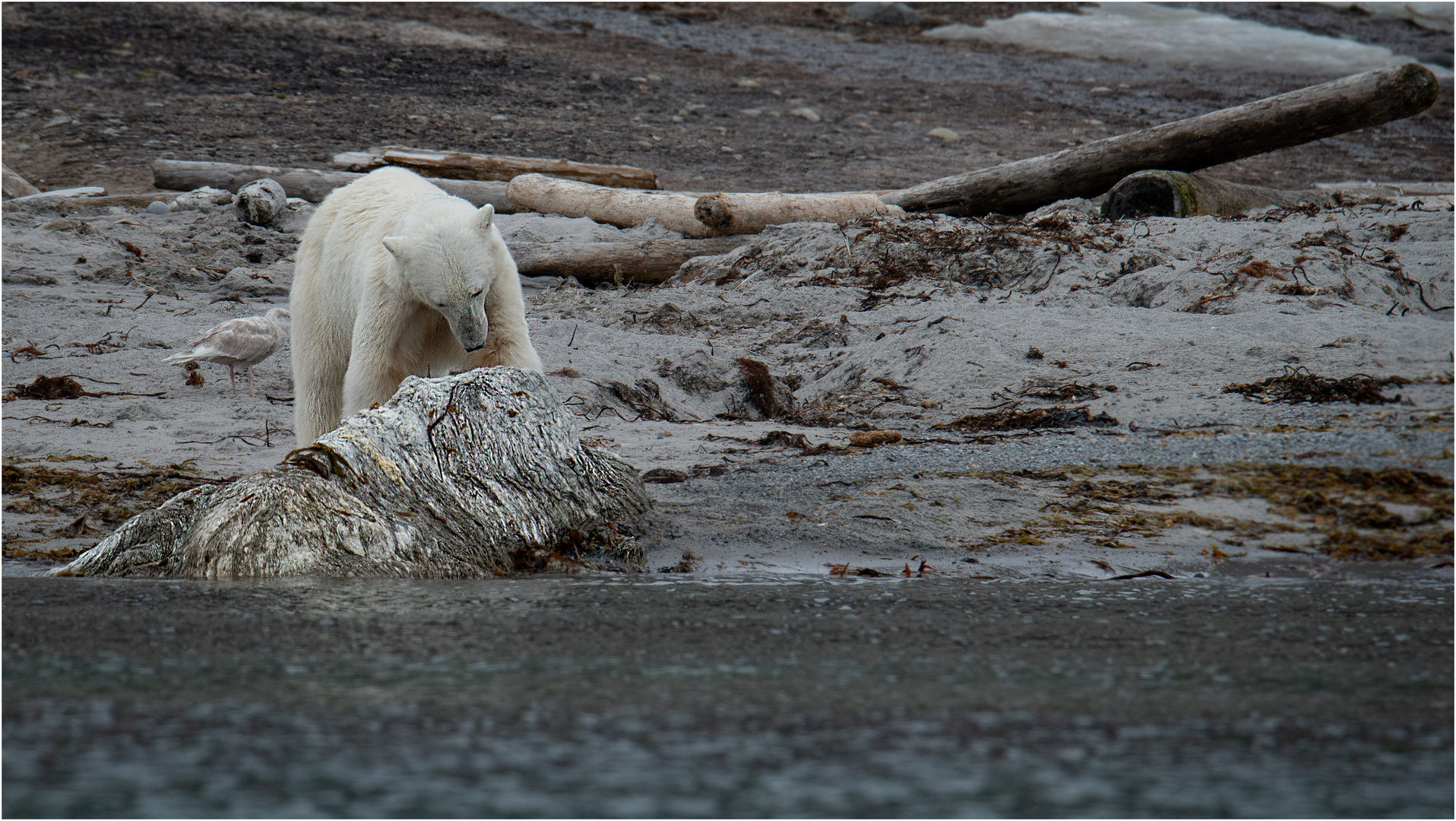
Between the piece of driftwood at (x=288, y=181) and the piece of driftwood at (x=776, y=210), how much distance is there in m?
2.27

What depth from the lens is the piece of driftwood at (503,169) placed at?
408 inches

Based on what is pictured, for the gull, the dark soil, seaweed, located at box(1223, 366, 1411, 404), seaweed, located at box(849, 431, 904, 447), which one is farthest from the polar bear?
the dark soil

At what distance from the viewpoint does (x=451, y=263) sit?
401cm

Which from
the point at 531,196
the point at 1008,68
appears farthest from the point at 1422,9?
the point at 531,196

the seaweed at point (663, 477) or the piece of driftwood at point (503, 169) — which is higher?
the piece of driftwood at point (503, 169)

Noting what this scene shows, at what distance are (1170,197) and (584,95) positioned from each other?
10195mm

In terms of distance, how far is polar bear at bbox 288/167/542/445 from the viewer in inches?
160

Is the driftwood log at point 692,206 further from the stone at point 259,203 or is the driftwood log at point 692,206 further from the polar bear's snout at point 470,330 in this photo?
the polar bear's snout at point 470,330

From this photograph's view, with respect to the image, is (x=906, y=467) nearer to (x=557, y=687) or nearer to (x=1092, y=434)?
(x=1092, y=434)

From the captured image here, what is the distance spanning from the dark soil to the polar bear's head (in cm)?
853

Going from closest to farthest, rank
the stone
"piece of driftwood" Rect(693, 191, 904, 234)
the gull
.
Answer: the gull → "piece of driftwood" Rect(693, 191, 904, 234) → the stone

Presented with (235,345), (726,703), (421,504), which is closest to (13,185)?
(235,345)

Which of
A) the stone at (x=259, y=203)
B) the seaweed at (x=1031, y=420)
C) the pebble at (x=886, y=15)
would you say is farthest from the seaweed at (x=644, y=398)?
the pebble at (x=886, y=15)

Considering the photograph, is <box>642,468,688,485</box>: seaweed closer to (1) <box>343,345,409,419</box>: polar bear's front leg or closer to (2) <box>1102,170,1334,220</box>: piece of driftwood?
(1) <box>343,345,409,419</box>: polar bear's front leg
